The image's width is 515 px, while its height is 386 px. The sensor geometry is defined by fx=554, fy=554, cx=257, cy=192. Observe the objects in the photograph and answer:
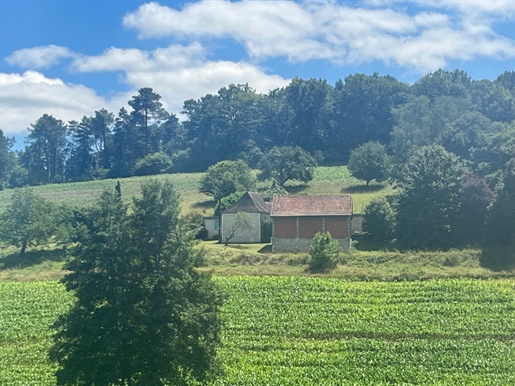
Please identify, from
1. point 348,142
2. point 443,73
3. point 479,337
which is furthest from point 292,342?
point 443,73

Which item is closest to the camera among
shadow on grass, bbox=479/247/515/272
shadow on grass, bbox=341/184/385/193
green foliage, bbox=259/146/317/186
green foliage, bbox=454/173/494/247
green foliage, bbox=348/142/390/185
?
shadow on grass, bbox=479/247/515/272

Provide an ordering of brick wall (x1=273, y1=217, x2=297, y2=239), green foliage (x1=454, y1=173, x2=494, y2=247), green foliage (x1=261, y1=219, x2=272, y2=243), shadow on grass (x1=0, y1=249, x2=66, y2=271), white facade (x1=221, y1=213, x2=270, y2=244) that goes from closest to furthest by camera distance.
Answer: green foliage (x1=454, y1=173, x2=494, y2=247)
brick wall (x1=273, y1=217, x2=297, y2=239)
shadow on grass (x1=0, y1=249, x2=66, y2=271)
white facade (x1=221, y1=213, x2=270, y2=244)
green foliage (x1=261, y1=219, x2=272, y2=243)

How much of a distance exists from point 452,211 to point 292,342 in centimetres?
2741

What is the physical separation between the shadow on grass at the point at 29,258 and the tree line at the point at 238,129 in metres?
52.9

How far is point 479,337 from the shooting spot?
25531 millimetres

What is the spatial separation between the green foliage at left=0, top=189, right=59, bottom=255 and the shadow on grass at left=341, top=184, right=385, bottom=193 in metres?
38.2

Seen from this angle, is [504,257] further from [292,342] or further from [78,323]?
[78,323]

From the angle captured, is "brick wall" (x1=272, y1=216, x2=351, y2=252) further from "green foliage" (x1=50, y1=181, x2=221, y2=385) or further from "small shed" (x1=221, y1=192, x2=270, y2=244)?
"green foliage" (x1=50, y1=181, x2=221, y2=385)

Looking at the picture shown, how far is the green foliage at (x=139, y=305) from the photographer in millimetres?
17391

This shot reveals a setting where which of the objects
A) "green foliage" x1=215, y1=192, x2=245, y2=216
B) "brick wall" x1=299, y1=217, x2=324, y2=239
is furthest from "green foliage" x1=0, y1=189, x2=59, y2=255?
"brick wall" x1=299, y1=217, x2=324, y2=239

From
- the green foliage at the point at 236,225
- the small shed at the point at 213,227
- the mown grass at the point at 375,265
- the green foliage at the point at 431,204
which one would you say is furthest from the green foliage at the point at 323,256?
the small shed at the point at 213,227

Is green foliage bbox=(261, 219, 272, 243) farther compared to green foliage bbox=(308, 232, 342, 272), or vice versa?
green foliage bbox=(261, 219, 272, 243)

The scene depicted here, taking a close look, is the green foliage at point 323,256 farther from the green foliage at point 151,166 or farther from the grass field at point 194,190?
the green foliage at point 151,166

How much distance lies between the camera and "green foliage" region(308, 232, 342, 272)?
39.1 metres
